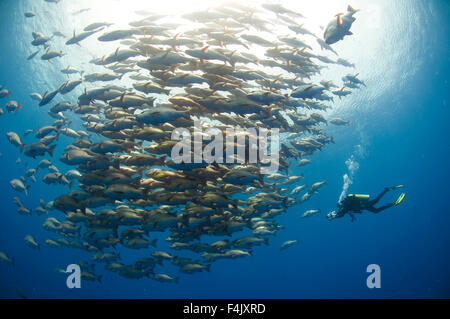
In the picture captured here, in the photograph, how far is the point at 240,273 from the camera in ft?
195

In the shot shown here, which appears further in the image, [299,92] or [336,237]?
[336,237]

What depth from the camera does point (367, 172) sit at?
51.4 metres

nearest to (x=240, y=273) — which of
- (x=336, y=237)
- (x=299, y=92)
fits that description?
(x=336, y=237)

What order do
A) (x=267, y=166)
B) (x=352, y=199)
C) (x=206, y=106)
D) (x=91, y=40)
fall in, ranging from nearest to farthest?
(x=206, y=106) → (x=267, y=166) → (x=352, y=199) → (x=91, y=40)

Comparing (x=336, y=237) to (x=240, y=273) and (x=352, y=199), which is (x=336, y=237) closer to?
(x=240, y=273)

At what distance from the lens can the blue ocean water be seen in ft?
59.2

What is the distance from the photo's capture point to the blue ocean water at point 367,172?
1805 centimetres

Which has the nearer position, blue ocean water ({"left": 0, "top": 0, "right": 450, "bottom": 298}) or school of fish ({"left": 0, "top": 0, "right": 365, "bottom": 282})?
school of fish ({"left": 0, "top": 0, "right": 365, "bottom": 282})

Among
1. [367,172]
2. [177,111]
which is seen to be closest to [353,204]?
[177,111]

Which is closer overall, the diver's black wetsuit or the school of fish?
the school of fish

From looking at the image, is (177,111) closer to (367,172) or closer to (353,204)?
(353,204)

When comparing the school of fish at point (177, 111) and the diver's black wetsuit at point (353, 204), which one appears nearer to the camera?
the school of fish at point (177, 111)

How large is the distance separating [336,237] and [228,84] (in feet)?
246
